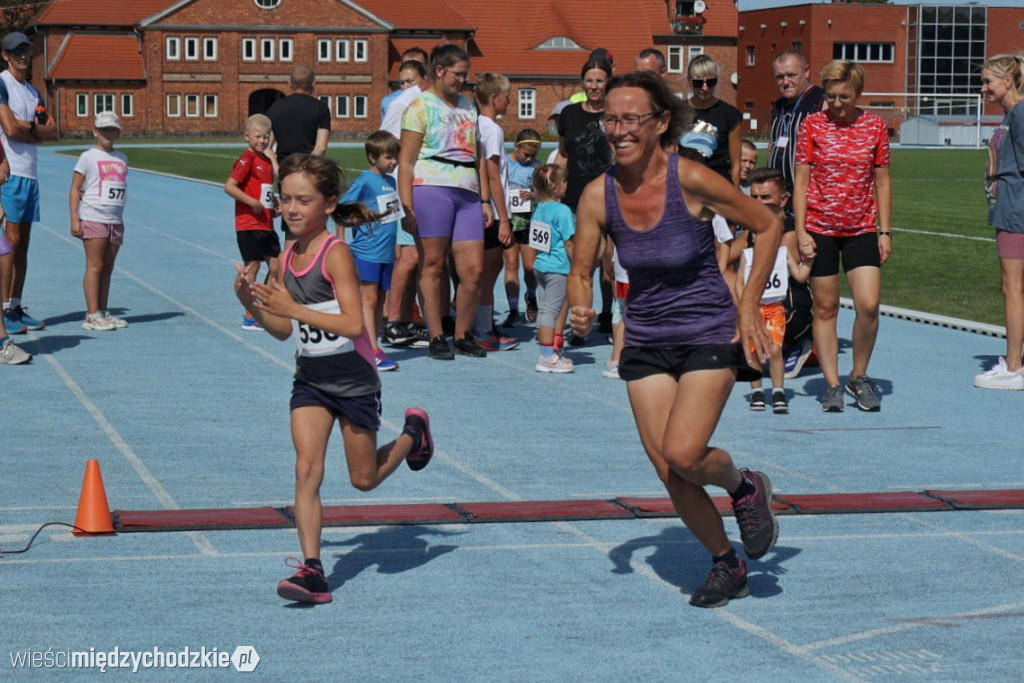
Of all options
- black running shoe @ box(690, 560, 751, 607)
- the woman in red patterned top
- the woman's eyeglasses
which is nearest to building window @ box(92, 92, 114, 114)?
the woman in red patterned top

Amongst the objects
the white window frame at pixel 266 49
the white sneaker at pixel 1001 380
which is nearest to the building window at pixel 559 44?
the white window frame at pixel 266 49

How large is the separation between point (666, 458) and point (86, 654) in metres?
2.13

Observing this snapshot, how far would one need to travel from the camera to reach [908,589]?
6270 mm

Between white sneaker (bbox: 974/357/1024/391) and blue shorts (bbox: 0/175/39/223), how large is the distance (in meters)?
7.77

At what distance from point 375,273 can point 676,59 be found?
105 metres

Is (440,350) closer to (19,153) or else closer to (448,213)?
(448,213)

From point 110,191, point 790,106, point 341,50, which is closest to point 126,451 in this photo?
point 790,106

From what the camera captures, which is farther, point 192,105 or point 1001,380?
point 192,105

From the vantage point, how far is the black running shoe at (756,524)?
20.2 ft

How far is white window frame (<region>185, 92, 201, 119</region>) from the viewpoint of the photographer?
9994 cm

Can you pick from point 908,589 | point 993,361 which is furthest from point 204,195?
point 908,589

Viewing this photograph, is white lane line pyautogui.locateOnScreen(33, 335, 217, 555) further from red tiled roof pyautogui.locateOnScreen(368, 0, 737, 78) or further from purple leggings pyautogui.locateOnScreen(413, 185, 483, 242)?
red tiled roof pyautogui.locateOnScreen(368, 0, 737, 78)

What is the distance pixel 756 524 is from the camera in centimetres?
617

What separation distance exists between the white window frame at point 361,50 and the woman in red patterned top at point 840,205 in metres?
92.8
